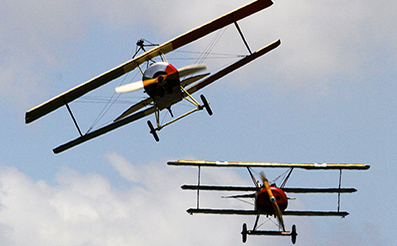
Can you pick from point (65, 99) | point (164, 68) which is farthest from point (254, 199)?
point (65, 99)

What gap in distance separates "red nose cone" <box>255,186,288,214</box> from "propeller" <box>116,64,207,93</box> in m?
5.24

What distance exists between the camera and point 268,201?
31.9 metres

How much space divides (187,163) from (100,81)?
4.66 meters

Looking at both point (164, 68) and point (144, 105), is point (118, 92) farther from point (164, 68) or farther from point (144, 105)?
point (144, 105)

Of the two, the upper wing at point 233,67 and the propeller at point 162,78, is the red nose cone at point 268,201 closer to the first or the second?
the propeller at point 162,78

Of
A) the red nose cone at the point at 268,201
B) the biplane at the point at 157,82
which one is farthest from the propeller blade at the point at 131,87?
the red nose cone at the point at 268,201

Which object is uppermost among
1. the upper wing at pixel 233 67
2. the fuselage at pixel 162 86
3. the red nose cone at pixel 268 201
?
the upper wing at pixel 233 67

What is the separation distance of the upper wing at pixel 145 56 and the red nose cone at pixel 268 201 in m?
6.65

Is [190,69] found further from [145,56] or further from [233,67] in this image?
[233,67]

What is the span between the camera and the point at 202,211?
33.4 metres

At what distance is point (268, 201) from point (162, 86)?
5.86m

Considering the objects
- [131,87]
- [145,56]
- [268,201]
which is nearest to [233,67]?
[145,56]

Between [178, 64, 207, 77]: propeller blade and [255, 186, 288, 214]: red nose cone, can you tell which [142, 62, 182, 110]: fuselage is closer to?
[178, 64, 207, 77]: propeller blade

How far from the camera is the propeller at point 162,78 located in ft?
106
